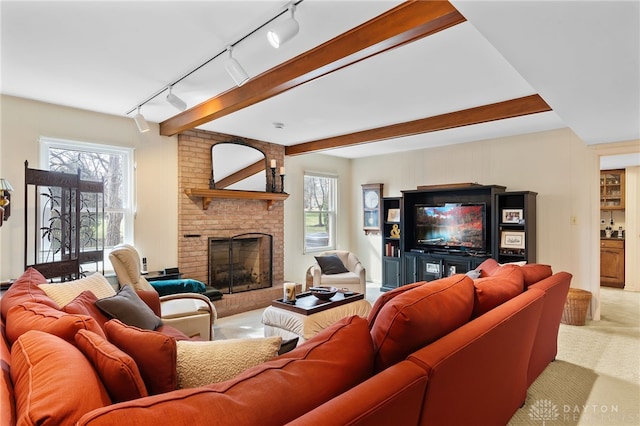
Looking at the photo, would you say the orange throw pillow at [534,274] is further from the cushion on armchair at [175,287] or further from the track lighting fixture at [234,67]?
the cushion on armchair at [175,287]

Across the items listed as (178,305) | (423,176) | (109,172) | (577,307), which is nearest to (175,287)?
(178,305)

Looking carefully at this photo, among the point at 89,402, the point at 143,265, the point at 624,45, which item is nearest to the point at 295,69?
the point at 624,45

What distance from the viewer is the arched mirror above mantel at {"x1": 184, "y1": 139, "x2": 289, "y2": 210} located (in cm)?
490

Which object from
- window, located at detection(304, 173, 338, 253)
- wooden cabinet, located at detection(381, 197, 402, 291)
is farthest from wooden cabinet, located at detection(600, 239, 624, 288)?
window, located at detection(304, 173, 338, 253)

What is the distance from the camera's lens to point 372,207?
22.3ft

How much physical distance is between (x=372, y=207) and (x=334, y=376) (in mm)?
5798

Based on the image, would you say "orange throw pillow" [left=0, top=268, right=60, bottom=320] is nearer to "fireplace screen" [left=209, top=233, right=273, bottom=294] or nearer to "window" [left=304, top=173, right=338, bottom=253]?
"fireplace screen" [left=209, top=233, right=273, bottom=294]

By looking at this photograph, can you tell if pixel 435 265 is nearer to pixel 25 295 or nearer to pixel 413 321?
pixel 413 321

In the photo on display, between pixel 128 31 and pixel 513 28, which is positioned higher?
pixel 128 31

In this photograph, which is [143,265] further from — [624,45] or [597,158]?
[597,158]

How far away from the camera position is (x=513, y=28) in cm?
172

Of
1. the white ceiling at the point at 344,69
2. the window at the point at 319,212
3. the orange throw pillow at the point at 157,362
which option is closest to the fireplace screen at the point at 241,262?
the window at the point at 319,212

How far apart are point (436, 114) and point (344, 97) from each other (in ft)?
4.05

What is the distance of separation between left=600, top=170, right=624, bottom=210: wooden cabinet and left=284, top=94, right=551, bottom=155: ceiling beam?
4043 millimetres
